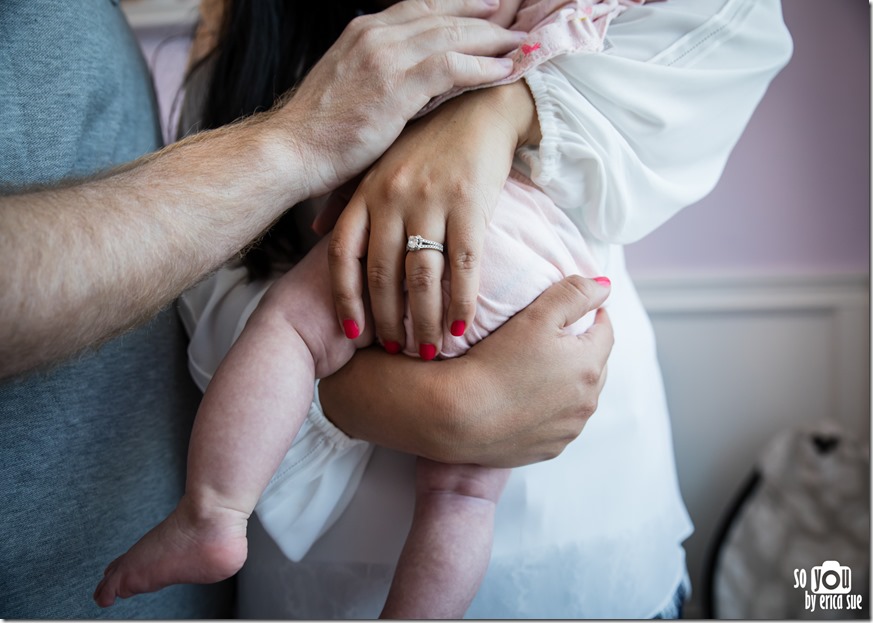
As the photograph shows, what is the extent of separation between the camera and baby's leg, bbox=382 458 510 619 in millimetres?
722

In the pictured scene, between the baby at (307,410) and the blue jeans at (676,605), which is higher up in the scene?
the baby at (307,410)

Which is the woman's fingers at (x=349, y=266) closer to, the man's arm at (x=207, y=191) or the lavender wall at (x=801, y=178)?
the man's arm at (x=207, y=191)

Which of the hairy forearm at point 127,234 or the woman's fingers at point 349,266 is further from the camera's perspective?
the woman's fingers at point 349,266

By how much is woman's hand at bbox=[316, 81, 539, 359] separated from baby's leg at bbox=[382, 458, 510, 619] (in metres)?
0.16

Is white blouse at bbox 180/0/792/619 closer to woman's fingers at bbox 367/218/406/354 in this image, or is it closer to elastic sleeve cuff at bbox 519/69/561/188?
elastic sleeve cuff at bbox 519/69/561/188

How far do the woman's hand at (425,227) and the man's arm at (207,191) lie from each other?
0.06 meters

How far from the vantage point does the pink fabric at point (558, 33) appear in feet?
2.51

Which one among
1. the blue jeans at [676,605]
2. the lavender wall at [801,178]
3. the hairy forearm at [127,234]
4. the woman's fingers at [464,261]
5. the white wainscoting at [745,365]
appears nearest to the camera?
the hairy forearm at [127,234]

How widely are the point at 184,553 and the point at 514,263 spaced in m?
0.44

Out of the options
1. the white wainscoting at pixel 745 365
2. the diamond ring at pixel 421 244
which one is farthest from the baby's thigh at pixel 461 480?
the white wainscoting at pixel 745 365

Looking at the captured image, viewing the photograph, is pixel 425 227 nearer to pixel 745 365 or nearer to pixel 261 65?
pixel 261 65

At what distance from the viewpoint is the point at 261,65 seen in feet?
3.20

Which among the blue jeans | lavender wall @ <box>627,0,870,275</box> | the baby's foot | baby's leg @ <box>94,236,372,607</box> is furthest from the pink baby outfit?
lavender wall @ <box>627,0,870,275</box>

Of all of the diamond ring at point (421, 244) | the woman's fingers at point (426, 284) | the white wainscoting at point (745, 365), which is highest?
the diamond ring at point (421, 244)
